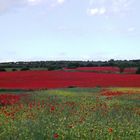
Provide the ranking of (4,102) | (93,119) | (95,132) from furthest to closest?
1. (4,102)
2. (93,119)
3. (95,132)

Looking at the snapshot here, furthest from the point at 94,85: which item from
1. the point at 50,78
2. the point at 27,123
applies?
the point at 27,123

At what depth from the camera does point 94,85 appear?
132 ft

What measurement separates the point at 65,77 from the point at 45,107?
2577cm

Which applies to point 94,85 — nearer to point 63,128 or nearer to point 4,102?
point 4,102

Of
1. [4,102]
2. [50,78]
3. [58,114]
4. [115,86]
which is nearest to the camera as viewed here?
[58,114]

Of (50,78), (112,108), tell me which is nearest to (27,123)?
(112,108)

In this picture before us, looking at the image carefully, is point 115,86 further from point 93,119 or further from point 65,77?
point 93,119

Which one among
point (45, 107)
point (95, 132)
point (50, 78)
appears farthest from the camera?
point (50, 78)

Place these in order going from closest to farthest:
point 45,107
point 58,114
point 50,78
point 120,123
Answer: point 120,123 < point 58,114 < point 45,107 < point 50,78

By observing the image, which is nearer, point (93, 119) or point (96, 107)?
point (93, 119)

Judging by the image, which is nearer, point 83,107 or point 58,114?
point 58,114

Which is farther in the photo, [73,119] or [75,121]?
[73,119]

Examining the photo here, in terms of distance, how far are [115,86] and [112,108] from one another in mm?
16315

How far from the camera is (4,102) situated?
25344mm
